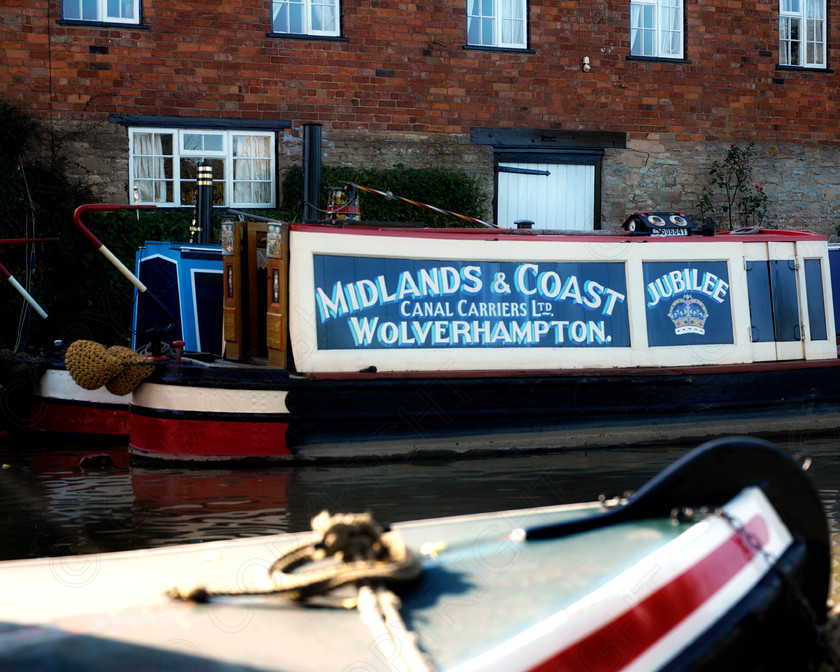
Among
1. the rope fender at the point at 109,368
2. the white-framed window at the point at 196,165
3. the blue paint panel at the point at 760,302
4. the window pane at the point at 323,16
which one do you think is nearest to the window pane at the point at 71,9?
the white-framed window at the point at 196,165

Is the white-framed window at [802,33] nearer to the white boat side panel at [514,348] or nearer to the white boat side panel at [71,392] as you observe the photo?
the white boat side panel at [514,348]

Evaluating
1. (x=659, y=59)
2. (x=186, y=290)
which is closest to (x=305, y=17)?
(x=659, y=59)

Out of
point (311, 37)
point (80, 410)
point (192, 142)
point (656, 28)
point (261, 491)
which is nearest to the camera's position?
point (261, 491)

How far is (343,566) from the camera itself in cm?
265

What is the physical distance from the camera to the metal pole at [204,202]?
10148 millimetres

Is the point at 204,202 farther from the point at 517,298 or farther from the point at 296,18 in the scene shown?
the point at 296,18

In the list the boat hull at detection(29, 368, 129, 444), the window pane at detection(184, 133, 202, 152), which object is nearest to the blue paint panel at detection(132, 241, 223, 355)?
the boat hull at detection(29, 368, 129, 444)

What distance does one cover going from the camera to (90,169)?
492 inches

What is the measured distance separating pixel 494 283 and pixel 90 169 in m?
6.54

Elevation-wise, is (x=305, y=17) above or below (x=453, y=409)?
above

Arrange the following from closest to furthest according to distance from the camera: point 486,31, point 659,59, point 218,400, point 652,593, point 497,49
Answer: point 652,593, point 218,400, point 497,49, point 486,31, point 659,59

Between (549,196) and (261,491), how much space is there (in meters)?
8.65

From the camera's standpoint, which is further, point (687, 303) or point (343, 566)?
point (687, 303)

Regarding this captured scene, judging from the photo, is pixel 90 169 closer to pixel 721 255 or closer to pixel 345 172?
pixel 345 172
